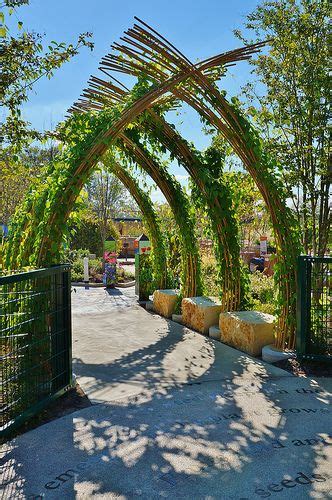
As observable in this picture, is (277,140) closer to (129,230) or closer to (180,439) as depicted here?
(180,439)

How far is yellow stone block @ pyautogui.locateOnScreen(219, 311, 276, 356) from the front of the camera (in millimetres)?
5820

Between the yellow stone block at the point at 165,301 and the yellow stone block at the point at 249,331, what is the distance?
7.71ft

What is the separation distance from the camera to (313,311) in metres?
5.29

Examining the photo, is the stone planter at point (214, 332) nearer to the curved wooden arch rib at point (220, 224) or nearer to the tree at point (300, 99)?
the curved wooden arch rib at point (220, 224)

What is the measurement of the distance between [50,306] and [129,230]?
35.1m

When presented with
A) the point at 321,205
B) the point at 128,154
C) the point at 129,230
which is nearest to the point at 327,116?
the point at 321,205

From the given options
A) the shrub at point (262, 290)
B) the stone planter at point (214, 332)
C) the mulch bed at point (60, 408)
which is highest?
the shrub at point (262, 290)

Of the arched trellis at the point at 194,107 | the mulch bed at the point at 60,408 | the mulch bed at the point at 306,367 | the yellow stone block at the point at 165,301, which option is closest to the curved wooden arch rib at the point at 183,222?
the yellow stone block at the point at 165,301

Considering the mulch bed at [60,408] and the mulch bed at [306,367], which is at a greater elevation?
the mulch bed at [306,367]

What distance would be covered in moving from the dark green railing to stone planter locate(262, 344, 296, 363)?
0.66ft

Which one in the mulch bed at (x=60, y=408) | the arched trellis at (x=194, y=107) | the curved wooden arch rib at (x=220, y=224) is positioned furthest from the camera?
the curved wooden arch rib at (x=220, y=224)

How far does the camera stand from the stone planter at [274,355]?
5387 mm

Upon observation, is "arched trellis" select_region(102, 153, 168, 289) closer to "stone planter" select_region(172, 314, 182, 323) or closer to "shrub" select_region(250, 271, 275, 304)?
"stone planter" select_region(172, 314, 182, 323)

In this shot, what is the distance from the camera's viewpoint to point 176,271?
10.4 m
